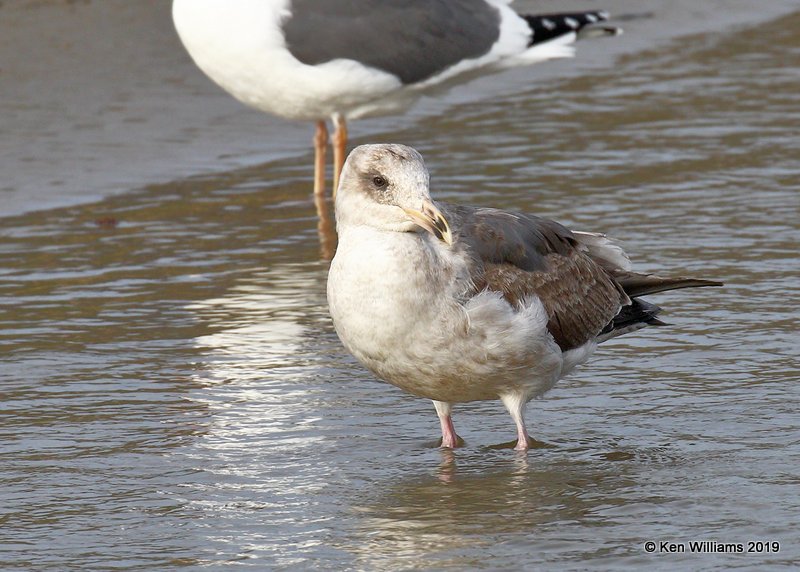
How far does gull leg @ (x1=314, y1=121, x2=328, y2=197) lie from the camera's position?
10.0 metres

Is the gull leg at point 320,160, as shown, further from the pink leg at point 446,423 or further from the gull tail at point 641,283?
the pink leg at point 446,423

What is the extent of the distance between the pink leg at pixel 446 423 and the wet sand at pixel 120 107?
4.69 meters

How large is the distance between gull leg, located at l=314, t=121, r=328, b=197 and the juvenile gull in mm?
4158

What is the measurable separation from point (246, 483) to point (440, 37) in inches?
217

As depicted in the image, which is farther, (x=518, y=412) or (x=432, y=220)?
(x=518, y=412)

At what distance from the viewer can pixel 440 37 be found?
10.4m

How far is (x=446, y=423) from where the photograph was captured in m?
5.74

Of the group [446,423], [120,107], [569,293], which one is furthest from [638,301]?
[120,107]

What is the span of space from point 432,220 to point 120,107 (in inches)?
281

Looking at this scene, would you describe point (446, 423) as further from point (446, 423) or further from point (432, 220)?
point (432, 220)

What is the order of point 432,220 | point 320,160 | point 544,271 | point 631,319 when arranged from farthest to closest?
point 320,160, point 631,319, point 544,271, point 432,220

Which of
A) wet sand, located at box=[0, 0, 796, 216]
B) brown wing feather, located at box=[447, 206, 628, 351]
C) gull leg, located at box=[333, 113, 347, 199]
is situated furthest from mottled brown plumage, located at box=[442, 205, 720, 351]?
wet sand, located at box=[0, 0, 796, 216]

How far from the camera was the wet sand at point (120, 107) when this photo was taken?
10.5 m

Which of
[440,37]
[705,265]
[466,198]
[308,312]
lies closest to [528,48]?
[440,37]
